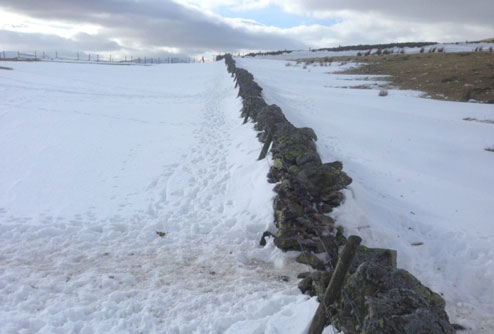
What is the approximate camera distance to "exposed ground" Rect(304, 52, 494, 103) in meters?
18.7

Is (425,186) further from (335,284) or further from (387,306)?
(387,306)

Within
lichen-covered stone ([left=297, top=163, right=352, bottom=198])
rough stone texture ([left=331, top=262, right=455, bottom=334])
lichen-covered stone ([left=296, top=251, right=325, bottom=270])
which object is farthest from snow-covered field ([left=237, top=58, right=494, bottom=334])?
rough stone texture ([left=331, top=262, right=455, bottom=334])

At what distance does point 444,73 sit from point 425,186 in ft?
59.3

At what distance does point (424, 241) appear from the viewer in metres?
6.20

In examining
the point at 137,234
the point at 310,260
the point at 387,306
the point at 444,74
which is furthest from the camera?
the point at 444,74

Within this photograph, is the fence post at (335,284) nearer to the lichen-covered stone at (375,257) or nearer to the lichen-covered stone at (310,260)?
the lichen-covered stone at (375,257)

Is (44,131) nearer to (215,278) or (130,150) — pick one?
(130,150)

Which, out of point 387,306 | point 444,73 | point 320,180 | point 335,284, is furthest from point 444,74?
point 387,306

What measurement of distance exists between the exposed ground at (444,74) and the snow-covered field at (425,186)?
2.37 metres

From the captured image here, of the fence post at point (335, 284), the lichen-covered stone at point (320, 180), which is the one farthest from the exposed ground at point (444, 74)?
the fence post at point (335, 284)

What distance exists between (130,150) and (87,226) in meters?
4.91

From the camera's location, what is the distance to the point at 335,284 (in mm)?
3689

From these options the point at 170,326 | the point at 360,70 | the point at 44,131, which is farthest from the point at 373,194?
the point at 360,70

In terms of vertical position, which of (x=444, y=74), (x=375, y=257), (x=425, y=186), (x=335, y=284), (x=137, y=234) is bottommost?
(x=137, y=234)
